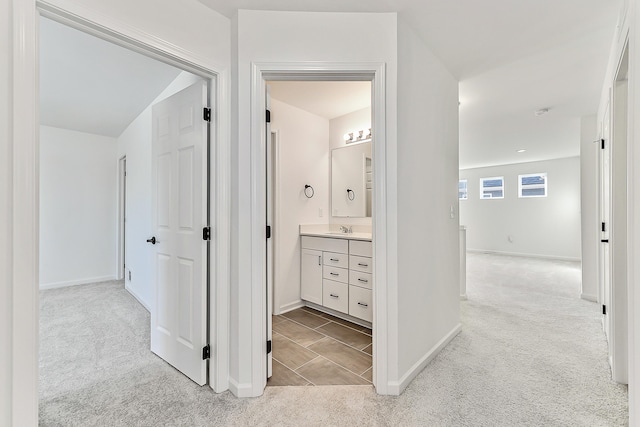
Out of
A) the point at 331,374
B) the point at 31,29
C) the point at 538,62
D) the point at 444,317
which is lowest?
the point at 331,374

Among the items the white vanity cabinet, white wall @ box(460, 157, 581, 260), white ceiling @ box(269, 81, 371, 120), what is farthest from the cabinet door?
white wall @ box(460, 157, 581, 260)

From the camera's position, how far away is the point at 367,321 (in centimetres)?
285

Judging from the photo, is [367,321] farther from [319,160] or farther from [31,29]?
[31,29]

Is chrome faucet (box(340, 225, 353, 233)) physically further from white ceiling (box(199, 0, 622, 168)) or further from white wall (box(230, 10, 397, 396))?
white ceiling (box(199, 0, 622, 168))

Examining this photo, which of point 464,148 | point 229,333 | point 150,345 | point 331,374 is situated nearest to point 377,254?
point 331,374

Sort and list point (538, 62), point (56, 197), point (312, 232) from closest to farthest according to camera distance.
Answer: point (538, 62), point (312, 232), point (56, 197)

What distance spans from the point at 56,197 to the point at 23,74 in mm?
4353

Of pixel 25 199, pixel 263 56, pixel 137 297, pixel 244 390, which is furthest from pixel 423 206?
pixel 137 297

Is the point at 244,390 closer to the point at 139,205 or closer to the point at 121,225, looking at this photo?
the point at 139,205

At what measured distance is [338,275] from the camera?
305cm

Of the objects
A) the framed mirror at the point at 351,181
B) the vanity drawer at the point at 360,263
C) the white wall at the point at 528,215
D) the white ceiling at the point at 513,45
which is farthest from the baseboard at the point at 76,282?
the white wall at the point at 528,215

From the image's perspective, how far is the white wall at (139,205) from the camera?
11.3ft

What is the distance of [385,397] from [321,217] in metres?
2.24

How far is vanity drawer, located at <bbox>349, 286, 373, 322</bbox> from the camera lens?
279 cm
